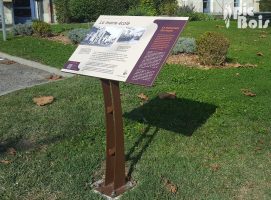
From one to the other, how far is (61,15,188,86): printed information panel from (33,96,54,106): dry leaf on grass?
250 cm

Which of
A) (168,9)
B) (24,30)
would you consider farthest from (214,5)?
(24,30)

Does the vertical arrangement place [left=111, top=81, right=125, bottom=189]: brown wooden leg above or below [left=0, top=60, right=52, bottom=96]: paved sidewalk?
above

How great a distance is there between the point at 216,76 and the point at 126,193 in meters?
4.44

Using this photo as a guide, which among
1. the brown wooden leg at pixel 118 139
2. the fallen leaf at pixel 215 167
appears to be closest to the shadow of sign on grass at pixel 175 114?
the fallen leaf at pixel 215 167

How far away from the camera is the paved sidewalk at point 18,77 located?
8.21 m

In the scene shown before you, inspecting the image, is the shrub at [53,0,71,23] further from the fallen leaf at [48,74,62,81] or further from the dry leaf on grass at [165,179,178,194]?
the dry leaf on grass at [165,179,178,194]

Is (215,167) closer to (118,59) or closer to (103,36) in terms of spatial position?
(118,59)

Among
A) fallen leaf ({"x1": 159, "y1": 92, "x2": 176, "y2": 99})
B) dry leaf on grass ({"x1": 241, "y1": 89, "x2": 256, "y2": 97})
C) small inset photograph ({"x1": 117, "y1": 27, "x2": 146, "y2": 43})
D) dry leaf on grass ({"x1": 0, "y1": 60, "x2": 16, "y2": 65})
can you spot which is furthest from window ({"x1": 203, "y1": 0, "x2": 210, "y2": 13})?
small inset photograph ({"x1": 117, "y1": 27, "x2": 146, "y2": 43})

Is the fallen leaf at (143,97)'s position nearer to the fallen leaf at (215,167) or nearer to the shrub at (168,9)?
the fallen leaf at (215,167)

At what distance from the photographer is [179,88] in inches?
292

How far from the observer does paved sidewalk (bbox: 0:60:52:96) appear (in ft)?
26.9

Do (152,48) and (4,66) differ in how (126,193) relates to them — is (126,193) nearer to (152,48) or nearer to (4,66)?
(152,48)

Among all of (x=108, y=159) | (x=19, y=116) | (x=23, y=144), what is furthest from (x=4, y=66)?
(x=108, y=159)

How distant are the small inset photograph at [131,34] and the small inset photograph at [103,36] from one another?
7 centimetres
